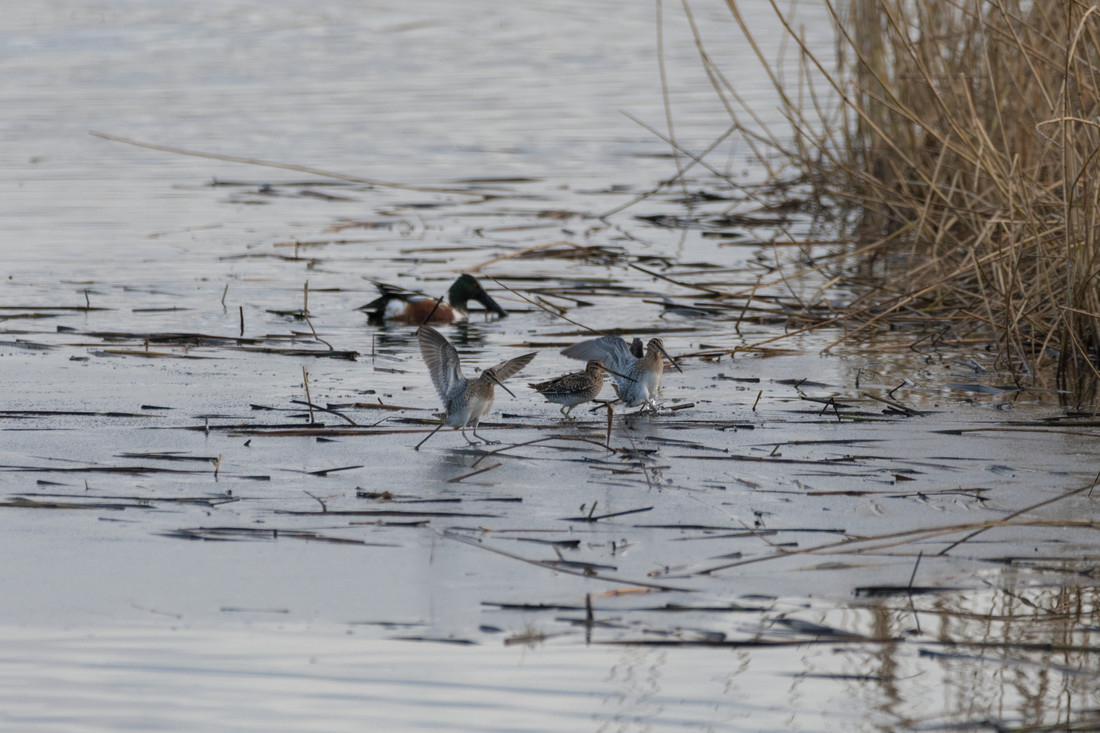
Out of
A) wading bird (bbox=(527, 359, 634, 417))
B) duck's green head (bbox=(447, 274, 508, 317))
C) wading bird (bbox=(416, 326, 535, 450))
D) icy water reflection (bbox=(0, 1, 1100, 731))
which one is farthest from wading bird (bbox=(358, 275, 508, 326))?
wading bird (bbox=(416, 326, 535, 450))

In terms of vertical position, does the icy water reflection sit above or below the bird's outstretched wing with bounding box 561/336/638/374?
below

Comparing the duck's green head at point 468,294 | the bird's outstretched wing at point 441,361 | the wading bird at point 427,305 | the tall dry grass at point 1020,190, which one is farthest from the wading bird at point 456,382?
the duck's green head at point 468,294

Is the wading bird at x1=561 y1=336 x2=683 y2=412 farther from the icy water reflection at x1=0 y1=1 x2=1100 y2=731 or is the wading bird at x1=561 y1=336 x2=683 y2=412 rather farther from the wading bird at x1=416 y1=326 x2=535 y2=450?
the wading bird at x1=416 y1=326 x2=535 y2=450

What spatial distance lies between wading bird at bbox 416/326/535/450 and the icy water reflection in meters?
0.13

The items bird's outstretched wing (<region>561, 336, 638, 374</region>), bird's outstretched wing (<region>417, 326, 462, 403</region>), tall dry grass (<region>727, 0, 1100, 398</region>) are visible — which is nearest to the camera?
bird's outstretched wing (<region>417, 326, 462, 403</region>)

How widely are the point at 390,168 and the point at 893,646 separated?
10888 millimetres

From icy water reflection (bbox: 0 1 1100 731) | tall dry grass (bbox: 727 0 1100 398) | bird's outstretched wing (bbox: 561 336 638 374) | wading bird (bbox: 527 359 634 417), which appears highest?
tall dry grass (bbox: 727 0 1100 398)

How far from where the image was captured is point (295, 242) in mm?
10891

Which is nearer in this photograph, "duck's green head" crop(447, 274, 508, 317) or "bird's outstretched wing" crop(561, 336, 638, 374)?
"bird's outstretched wing" crop(561, 336, 638, 374)

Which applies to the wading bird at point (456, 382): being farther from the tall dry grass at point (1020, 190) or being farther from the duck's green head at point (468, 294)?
the duck's green head at point (468, 294)

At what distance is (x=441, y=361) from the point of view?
5.79 m

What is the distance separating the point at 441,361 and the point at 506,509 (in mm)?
1031

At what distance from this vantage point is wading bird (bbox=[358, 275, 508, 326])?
28.0 ft

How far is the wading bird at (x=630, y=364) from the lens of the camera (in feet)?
20.4
